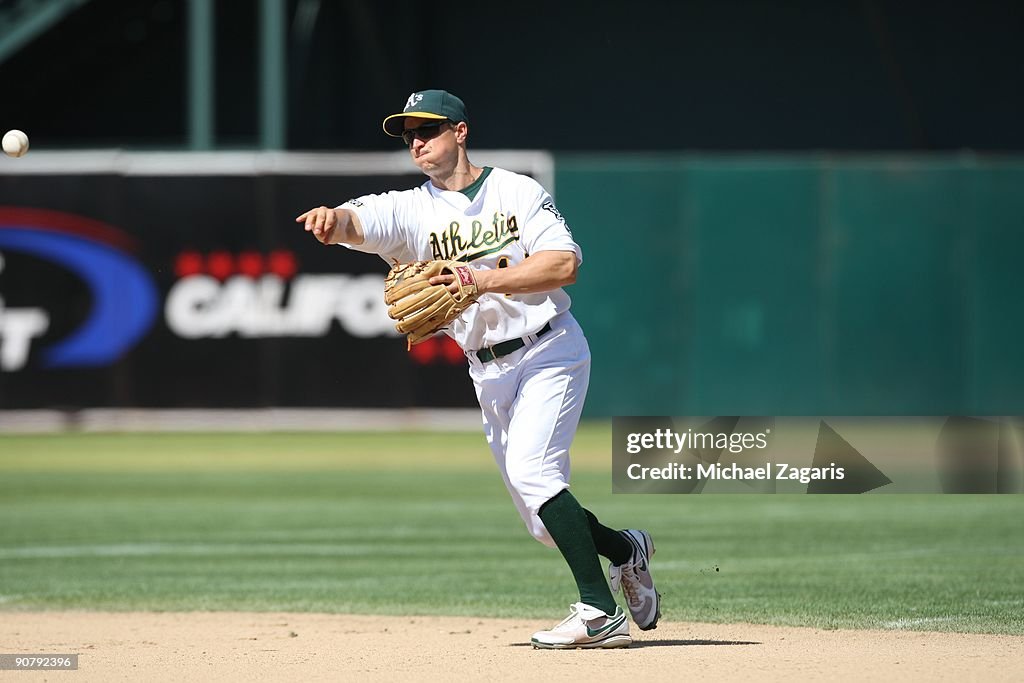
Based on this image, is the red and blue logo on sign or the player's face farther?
the red and blue logo on sign

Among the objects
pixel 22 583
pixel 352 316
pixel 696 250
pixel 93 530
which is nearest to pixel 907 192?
pixel 696 250

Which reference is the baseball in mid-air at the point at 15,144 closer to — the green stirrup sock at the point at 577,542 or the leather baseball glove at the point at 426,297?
the leather baseball glove at the point at 426,297

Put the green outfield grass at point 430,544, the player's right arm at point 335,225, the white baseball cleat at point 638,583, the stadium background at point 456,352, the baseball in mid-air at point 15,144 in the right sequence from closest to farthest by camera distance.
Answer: the player's right arm at point 335,225
the white baseball cleat at point 638,583
the baseball in mid-air at point 15,144
the stadium background at point 456,352
the green outfield grass at point 430,544

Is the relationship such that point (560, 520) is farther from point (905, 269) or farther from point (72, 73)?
point (72, 73)

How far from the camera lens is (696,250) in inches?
611

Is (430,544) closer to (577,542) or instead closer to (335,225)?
(577,542)

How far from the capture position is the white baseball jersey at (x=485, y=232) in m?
5.61

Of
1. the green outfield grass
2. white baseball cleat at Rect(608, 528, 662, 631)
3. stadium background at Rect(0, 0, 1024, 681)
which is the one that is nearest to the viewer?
white baseball cleat at Rect(608, 528, 662, 631)

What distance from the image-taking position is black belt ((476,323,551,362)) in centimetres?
564

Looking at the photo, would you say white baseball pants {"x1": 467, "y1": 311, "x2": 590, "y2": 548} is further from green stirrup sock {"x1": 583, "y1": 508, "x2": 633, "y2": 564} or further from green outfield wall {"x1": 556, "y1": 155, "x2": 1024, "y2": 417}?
green outfield wall {"x1": 556, "y1": 155, "x2": 1024, "y2": 417}

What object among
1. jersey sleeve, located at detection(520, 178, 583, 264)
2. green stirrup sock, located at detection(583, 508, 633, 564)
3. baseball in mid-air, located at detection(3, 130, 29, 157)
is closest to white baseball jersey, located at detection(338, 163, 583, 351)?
jersey sleeve, located at detection(520, 178, 583, 264)

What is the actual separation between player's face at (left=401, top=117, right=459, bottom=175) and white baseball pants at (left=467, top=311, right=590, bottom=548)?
2.21 feet

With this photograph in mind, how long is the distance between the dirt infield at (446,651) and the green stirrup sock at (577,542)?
0.20m

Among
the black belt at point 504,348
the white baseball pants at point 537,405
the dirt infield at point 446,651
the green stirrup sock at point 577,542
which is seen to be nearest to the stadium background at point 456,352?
the dirt infield at point 446,651
